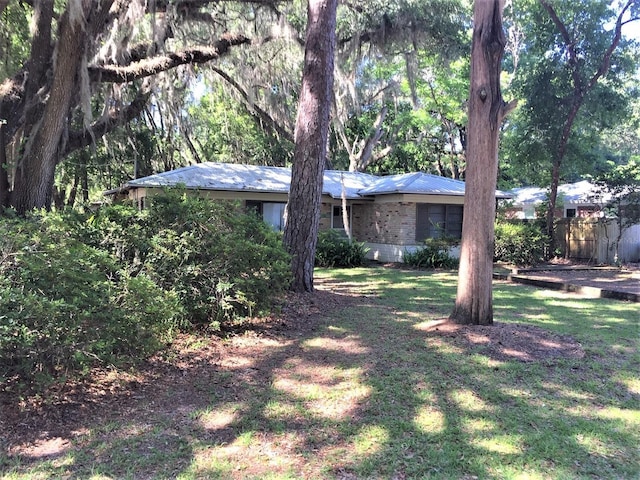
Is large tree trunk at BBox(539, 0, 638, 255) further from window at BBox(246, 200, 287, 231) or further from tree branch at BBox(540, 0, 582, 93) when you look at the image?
window at BBox(246, 200, 287, 231)

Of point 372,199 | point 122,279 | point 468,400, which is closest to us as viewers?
point 468,400

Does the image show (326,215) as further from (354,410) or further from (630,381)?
(354,410)

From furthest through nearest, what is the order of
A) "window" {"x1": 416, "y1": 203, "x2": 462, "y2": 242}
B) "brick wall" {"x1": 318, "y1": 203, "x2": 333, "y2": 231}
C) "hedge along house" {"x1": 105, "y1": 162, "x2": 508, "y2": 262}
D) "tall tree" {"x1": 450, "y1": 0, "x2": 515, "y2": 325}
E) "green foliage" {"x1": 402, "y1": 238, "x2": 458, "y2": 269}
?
1. "brick wall" {"x1": 318, "y1": 203, "x2": 333, "y2": 231}
2. "window" {"x1": 416, "y1": 203, "x2": 462, "y2": 242}
3. "hedge along house" {"x1": 105, "y1": 162, "x2": 508, "y2": 262}
4. "green foliage" {"x1": 402, "y1": 238, "x2": 458, "y2": 269}
5. "tall tree" {"x1": 450, "y1": 0, "x2": 515, "y2": 325}

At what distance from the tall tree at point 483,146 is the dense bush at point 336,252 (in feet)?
31.3

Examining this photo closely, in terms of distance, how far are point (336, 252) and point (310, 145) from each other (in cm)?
722

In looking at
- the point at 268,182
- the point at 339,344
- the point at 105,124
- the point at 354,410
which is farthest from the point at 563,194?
the point at 354,410

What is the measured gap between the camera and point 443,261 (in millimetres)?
15820

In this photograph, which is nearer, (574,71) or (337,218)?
(574,71)

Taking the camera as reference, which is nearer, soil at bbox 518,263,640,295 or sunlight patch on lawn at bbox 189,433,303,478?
sunlight patch on lawn at bbox 189,433,303,478

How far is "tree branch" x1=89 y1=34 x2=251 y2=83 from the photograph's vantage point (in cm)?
996

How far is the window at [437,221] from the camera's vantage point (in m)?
17.3

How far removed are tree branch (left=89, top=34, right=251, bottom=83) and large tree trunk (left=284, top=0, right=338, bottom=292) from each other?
8.77ft

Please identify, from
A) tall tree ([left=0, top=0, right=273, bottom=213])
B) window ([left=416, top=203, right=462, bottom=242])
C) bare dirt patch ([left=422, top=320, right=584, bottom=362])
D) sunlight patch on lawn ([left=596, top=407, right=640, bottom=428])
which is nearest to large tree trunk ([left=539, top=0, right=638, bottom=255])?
window ([left=416, top=203, right=462, bottom=242])

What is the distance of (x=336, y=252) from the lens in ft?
51.1
